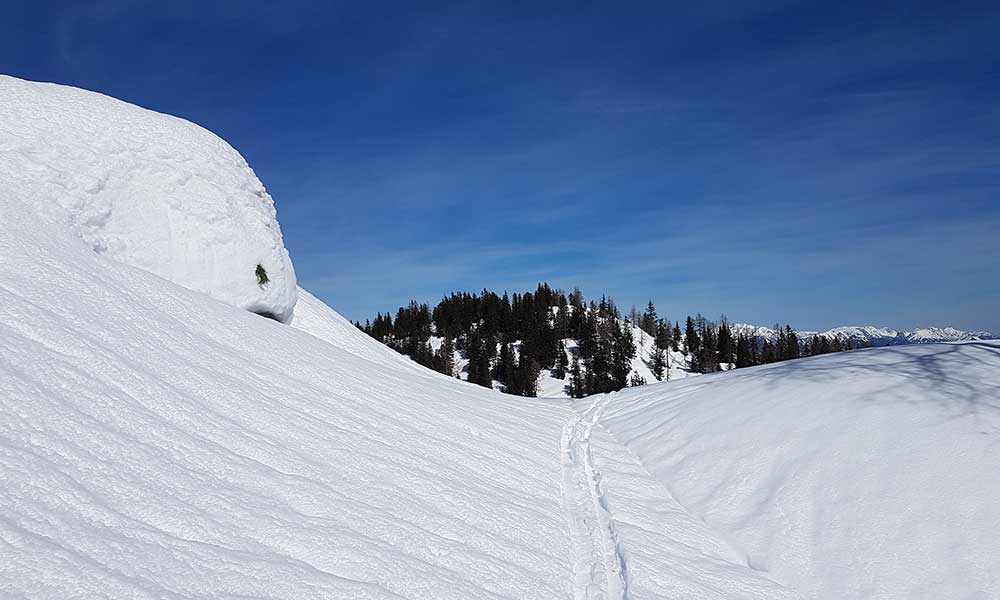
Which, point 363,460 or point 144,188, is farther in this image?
point 144,188

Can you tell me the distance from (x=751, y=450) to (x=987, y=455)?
257 centimetres

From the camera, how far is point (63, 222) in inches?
333

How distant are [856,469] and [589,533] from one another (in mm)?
3551

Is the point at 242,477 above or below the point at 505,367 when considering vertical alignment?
below

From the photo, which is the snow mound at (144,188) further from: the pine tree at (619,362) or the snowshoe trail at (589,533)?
the pine tree at (619,362)

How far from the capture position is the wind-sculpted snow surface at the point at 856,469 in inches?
210

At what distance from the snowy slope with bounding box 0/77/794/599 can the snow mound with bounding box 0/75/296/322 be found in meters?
0.18

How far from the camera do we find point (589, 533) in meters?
5.85

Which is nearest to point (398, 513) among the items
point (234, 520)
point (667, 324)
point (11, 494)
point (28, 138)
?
point (234, 520)

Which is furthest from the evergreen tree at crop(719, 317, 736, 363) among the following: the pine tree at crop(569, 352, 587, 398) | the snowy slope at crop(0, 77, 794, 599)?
the snowy slope at crop(0, 77, 794, 599)

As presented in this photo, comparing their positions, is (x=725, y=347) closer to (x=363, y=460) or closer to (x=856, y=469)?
(x=856, y=469)

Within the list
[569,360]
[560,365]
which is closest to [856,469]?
[560,365]

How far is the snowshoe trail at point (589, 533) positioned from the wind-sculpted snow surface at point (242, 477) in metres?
0.06

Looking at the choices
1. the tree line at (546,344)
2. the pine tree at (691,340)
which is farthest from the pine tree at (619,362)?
the pine tree at (691,340)
